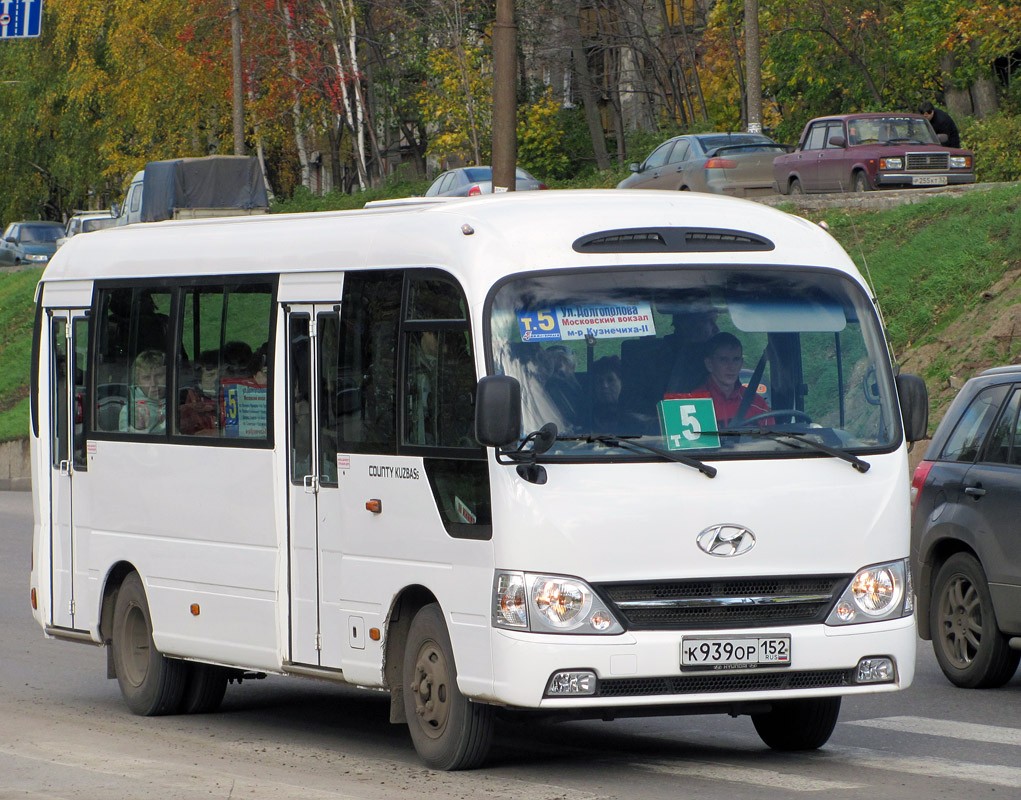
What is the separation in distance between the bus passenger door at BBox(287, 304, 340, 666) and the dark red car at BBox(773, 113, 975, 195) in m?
23.5

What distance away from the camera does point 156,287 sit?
10461 millimetres

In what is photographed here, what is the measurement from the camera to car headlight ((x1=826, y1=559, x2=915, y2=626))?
7.71 meters

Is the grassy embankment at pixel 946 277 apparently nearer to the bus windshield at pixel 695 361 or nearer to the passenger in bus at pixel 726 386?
the bus windshield at pixel 695 361

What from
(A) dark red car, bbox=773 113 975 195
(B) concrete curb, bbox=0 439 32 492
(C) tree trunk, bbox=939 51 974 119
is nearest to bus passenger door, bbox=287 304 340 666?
(A) dark red car, bbox=773 113 975 195

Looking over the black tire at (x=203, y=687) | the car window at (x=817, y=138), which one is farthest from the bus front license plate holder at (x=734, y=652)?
the car window at (x=817, y=138)

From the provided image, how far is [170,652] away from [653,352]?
12.1 ft

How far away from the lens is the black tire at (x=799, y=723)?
845 cm

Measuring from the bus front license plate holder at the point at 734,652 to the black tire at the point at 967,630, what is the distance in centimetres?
313

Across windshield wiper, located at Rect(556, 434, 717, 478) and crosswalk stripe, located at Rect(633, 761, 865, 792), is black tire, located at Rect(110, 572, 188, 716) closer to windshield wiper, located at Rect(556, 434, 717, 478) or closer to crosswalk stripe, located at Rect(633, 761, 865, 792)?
crosswalk stripe, located at Rect(633, 761, 865, 792)

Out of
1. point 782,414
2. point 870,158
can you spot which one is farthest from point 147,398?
point 870,158

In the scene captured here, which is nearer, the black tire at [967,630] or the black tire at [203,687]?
the black tire at [967,630]

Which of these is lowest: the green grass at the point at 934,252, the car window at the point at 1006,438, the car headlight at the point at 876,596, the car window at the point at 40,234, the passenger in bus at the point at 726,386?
the car headlight at the point at 876,596

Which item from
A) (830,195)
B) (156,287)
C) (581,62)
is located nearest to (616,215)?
(156,287)

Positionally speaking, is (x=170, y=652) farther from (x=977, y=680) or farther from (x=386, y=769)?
(x=977, y=680)
